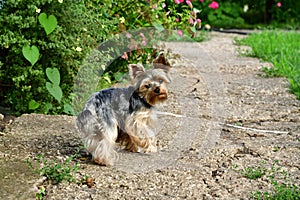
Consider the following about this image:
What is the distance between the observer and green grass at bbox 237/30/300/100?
7.15 meters

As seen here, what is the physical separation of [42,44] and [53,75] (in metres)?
0.28

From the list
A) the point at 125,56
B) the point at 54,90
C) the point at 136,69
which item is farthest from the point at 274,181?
the point at 125,56

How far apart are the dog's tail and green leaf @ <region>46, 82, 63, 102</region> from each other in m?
1.05

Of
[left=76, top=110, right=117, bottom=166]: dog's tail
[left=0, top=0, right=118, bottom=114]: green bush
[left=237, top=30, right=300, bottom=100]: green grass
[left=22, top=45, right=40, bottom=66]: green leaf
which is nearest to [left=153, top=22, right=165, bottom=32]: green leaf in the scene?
[left=0, top=0, right=118, bottom=114]: green bush

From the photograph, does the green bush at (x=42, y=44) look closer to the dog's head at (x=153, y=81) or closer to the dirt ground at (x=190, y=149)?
the dirt ground at (x=190, y=149)

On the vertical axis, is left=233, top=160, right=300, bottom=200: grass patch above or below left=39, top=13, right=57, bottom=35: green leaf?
below

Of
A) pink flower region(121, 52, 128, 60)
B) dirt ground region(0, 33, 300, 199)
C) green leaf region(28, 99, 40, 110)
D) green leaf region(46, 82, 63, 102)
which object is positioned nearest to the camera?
dirt ground region(0, 33, 300, 199)

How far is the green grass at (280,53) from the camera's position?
715 centimetres

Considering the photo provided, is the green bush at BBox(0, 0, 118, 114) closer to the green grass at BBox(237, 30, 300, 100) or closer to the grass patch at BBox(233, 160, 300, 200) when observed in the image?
the grass patch at BBox(233, 160, 300, 200)

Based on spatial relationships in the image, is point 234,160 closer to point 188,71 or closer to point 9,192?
point 9,192

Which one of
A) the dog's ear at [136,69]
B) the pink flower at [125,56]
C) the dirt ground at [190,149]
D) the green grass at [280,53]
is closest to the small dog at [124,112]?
the dog's ear at [136,69]

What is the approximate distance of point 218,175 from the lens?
3.77m

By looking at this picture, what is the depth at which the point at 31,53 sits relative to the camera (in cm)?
480

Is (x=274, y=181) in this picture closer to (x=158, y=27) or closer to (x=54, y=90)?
(x=54, y=90)
